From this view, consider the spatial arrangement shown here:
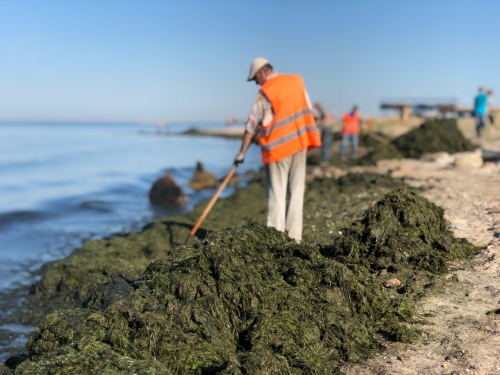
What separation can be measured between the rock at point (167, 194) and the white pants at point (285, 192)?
8809mm

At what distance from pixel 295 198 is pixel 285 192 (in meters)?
0.15

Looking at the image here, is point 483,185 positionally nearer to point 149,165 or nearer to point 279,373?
point 279,373

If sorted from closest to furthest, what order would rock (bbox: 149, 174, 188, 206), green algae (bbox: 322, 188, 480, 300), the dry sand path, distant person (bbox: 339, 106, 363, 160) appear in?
1. the dry sand path
2. green algae (bbox: 322, 188, 480, 300)
3. rock (bbox: 149, 174, 188, 206)
4. distant person (bbox: 339, 106, 363, 160)

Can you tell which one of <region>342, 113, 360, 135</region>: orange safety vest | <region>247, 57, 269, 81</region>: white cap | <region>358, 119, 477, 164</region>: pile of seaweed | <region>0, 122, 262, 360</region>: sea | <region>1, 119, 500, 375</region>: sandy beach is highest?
<region>247, 57, 269, 81</region>: white cap

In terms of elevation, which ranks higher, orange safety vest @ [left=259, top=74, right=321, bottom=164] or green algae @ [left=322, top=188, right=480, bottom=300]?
orange safety vest @ [left=259, top=74, right=321, bottom=164]

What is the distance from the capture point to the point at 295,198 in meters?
5.88

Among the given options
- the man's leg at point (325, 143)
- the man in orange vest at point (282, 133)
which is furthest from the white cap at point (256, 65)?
the man's leg at point (325, 143)

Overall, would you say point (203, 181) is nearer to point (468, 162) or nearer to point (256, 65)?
point (468, 162)

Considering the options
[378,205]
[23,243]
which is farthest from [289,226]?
[23,243]

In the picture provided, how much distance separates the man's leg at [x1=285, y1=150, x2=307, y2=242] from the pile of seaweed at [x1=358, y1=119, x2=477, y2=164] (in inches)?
389

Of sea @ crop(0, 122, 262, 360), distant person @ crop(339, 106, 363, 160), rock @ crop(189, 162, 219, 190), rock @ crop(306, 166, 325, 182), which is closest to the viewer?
sea @ crop(0, 122, 262, 360)

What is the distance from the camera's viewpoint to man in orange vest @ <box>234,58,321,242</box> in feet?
18.2

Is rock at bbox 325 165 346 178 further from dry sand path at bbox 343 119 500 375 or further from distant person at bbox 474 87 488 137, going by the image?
dry sand path at bbox 343 119 500 375

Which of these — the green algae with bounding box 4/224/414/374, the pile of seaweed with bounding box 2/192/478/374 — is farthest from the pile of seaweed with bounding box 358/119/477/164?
the green algae with bounding box 4/224/414/374
